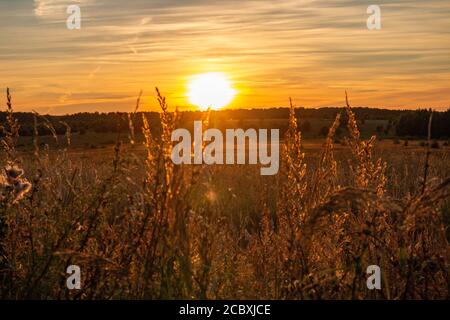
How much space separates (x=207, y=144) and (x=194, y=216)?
15.8 inches

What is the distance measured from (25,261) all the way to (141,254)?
1192mm

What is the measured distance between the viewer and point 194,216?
3389mm

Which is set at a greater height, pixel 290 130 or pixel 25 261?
pixel 290 130
